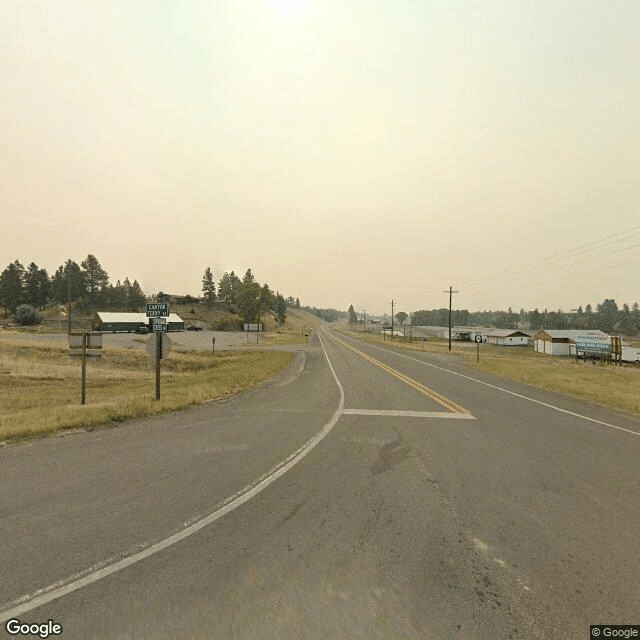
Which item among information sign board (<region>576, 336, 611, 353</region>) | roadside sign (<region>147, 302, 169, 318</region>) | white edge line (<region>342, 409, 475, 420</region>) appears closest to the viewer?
white edge line (<region>342, 409, 475, 420</region>)

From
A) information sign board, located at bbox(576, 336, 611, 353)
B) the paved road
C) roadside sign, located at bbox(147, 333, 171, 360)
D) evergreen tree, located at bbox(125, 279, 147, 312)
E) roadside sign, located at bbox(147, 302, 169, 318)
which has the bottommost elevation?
the paved road

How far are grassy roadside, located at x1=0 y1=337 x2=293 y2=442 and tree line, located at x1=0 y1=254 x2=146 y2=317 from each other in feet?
265

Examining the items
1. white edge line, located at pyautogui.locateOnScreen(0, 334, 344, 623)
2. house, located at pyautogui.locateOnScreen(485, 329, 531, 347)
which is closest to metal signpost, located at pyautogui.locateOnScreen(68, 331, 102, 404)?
white edge line, located at pyautogui.locateOnScreen(0, 334, 344, 623)

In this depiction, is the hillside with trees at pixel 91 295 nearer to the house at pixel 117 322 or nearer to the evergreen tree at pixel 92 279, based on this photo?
the evergreen tree at pixel 92 279

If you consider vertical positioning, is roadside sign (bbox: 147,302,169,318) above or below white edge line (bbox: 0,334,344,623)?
above

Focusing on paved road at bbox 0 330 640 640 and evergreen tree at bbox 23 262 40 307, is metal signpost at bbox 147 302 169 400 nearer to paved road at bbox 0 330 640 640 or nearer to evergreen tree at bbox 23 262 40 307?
paved road at bbox 0 330 640 640

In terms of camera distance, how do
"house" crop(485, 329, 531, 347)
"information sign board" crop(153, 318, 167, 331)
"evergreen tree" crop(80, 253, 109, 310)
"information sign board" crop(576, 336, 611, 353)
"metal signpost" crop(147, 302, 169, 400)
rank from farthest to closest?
"evergreen tree" crop(80, 253, 109, 310), "house" crop(485, 329, 531, 347), "information sign board" crop(576, 336, 611, 353), "information sign board" crop(153, 318, 167, 331), "metal signpost" crop(147, 302, 169, 400)

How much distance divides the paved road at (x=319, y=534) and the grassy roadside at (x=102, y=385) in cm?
168

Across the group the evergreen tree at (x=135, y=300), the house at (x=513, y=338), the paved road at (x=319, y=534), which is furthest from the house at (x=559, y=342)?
the evergreen tree at (x=135, y=300)

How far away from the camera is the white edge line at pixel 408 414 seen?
9.99 meters

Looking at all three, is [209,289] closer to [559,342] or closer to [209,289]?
[209,289]

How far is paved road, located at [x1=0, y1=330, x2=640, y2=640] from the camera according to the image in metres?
2.83

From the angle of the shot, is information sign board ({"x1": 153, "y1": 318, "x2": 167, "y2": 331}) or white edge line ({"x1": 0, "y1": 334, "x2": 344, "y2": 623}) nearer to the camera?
white edge line ({"x1": 0, "y1": 334, "x2": 344, "y2": 623})

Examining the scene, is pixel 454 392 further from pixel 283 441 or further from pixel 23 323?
pixel 23 323
